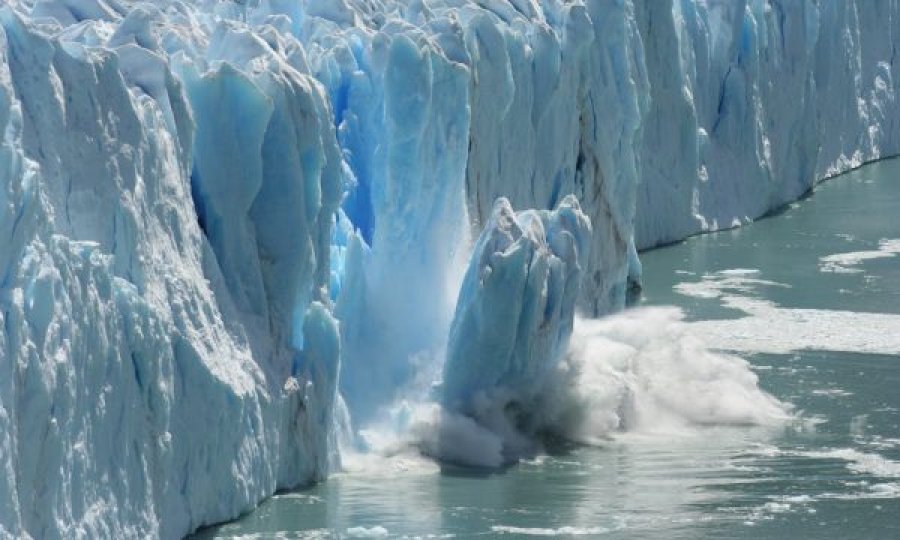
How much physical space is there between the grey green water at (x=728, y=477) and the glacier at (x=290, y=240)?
15.0 inches

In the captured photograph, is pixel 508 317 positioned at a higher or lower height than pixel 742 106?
lower

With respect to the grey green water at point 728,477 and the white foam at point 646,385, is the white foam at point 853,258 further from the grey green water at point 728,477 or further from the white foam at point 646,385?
the white foam at point 646,385

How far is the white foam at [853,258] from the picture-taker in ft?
76.7

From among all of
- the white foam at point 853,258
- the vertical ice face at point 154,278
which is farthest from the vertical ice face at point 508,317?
the white foam at point 853,258

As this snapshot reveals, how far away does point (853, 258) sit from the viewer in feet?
78.9

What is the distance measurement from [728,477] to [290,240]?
3.20 metres

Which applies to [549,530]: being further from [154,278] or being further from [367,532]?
[154,278]

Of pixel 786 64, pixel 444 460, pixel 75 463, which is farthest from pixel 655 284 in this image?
pixel 75 463

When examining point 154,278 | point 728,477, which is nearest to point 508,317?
point 728,477

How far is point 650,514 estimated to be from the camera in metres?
13.0

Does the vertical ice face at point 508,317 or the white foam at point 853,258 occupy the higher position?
the white foam at point 853,258

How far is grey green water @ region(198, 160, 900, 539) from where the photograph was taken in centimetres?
1269

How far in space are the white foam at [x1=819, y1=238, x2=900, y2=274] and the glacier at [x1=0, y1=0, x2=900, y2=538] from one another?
296 centimetres

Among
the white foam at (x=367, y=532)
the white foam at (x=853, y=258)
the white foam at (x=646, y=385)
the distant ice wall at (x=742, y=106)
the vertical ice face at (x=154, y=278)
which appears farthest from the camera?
the distant ice wall at (x=742, y=106)
